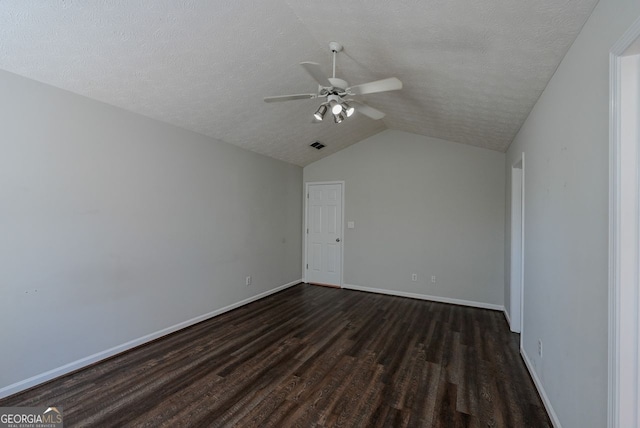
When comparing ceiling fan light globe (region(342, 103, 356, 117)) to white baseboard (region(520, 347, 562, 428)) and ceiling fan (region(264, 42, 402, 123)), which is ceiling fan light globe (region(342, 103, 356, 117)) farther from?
Answer: white baseboard (region(520, 347, 562, 428))

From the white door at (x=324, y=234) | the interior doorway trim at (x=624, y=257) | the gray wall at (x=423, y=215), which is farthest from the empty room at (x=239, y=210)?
the white door at (x=324, y=234)

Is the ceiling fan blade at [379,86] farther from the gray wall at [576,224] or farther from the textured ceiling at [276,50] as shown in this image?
the gray wall at [576,224]

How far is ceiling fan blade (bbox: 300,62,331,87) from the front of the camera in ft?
6.16

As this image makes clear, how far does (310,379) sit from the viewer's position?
238 centimetres

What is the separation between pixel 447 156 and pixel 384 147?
1090 millimetres

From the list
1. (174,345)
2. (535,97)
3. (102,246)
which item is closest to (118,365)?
(174,345)

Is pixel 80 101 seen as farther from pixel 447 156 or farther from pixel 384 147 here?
pixel 447 156

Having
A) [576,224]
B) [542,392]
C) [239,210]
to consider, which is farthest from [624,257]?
[239,210]

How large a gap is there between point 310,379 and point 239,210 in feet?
8.70

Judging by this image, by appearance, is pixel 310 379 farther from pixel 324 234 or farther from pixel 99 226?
pixel 324 234

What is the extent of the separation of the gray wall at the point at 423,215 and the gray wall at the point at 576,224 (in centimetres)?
207

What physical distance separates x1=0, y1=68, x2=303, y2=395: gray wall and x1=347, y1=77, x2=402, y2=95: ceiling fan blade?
7.68ft

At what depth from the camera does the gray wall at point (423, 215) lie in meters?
4.29

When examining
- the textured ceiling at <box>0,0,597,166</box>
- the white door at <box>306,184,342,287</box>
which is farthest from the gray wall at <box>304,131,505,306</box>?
the textured ceiling at <box>0,0,597,166</box>
